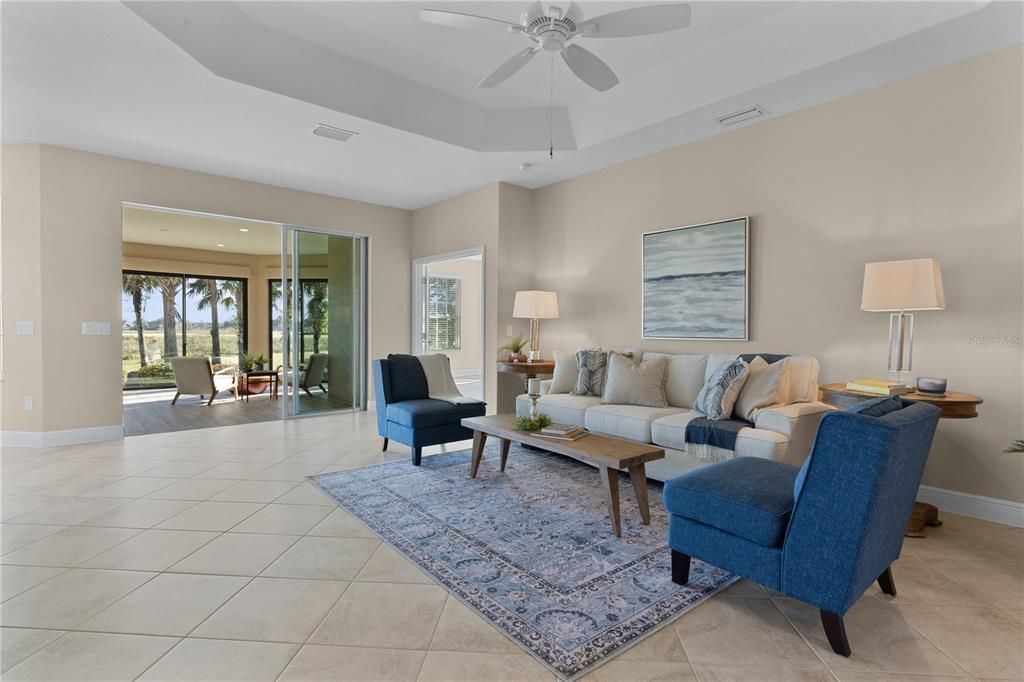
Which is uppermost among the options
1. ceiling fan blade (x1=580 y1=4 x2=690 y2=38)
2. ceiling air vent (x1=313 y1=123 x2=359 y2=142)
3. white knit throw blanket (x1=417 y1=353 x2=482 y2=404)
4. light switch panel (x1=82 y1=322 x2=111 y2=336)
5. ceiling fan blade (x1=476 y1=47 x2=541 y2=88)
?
ceiling air vent (x1=313 y1=123 x2=359 y2=142)

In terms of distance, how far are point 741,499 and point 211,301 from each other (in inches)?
421

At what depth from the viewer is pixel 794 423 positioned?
10.4 ft

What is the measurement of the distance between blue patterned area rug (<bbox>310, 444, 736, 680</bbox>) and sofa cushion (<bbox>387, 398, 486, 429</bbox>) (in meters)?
0.38

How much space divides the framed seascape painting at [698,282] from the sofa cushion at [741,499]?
2.23 metres

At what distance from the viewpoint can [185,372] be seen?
7633 mm

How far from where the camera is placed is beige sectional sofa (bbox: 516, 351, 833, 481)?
3.18m

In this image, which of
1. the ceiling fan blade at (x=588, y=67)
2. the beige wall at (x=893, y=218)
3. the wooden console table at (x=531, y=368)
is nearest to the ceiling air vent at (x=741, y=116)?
the beige wall at (x=893, y=218)

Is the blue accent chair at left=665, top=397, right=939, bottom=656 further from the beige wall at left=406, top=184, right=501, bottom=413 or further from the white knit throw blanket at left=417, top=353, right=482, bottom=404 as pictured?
the beige wall at left=406, top=184, right=501, bottom=413

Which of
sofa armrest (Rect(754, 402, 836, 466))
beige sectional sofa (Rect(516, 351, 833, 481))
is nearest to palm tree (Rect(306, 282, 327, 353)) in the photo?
beige sectional sofa (Rect(516, 351, 833, 481))

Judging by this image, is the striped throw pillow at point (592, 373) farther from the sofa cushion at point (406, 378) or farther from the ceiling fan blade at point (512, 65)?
the ceiling fan blade at point (512, 65)

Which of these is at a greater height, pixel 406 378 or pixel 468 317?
pixel 468 317

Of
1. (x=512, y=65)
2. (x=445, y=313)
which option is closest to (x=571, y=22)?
(x=512, y=65)

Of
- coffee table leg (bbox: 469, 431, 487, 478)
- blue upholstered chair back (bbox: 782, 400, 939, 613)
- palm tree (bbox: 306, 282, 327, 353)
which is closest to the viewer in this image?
blue upholstered chair back (bbox: 782, 400, 939, 613)

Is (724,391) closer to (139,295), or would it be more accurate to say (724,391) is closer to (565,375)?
(565,375)
